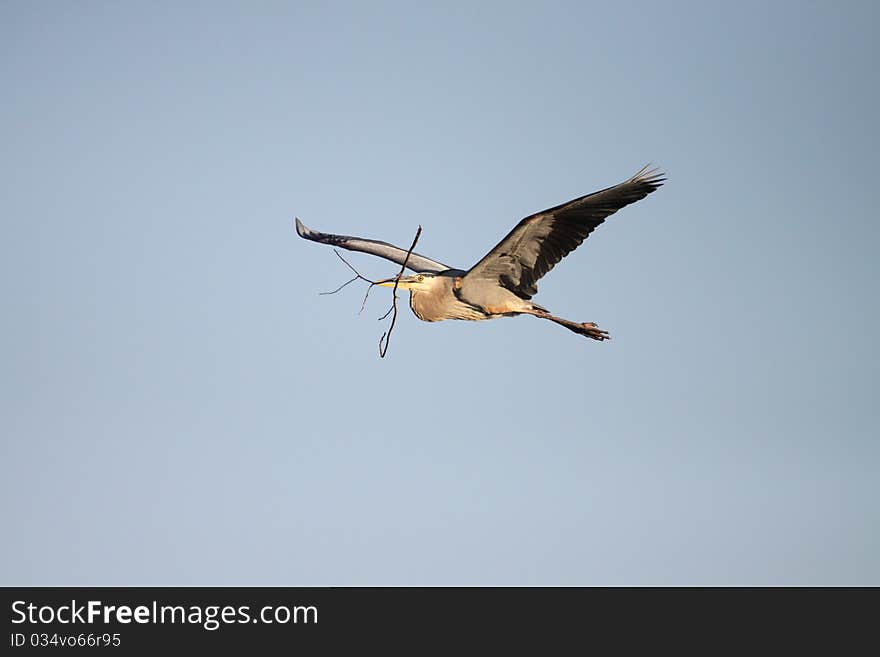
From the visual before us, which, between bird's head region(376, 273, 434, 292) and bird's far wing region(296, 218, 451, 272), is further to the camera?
bird's far wing region(296, 218, 451, 272)

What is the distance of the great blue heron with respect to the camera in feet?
79.3

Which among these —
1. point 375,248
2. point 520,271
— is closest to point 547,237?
point 520,271

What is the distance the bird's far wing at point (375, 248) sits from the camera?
28297mm

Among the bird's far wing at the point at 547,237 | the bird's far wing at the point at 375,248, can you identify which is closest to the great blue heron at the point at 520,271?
the bird's far wing at the point at 547,237

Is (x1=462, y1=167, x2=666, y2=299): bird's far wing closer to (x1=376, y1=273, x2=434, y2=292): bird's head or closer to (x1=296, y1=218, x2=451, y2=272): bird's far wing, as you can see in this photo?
(x1=376, y1=273, x2=434, y2=292): bird's head

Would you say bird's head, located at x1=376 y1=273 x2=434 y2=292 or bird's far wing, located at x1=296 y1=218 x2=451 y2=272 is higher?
bird's far wing, located at x1=296 y1=218 x2=451 y2=272

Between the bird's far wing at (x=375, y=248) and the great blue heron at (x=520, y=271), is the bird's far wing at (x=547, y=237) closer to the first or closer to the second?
the great blue heron at (x=520, y=271)

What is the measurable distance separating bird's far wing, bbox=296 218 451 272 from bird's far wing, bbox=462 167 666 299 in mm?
2640

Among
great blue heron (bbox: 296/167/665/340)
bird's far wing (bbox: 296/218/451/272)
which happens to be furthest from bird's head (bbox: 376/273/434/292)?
bird's far wing (bbox: 296/218/451/272)

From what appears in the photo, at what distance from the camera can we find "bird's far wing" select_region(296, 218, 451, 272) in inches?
1114

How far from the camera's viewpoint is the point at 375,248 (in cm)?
3000

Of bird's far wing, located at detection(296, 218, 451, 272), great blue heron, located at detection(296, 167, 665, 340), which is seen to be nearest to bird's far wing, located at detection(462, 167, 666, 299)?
great blue heron, located at detection(296, 167, 665, 340)

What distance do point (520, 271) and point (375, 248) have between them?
18.4 ft
